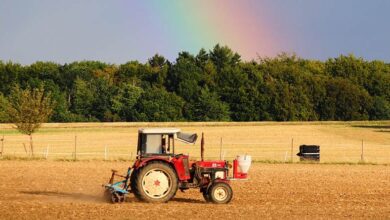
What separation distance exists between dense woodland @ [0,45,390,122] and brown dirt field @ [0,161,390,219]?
6340 centimetres

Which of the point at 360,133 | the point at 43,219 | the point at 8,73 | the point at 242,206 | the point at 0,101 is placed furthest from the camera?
the point at 8,73

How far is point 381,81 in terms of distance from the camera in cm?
10950

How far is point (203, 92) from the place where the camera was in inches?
3853

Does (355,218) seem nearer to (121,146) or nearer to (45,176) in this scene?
(45,176)

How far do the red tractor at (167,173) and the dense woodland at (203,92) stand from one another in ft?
238

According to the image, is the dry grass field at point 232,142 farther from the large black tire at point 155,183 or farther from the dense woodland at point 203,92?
the large black tire at point 155,183

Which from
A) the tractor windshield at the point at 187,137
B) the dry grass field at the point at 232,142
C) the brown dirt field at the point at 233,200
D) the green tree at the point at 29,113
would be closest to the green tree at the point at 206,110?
the dry grass field at the point at 232,142

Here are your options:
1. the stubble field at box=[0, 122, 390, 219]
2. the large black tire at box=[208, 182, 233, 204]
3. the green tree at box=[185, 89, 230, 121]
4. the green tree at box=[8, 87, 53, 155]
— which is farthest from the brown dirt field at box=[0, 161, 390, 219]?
the green tree at box=[185, 89, 230, 121]

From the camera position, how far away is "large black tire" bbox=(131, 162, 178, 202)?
59.3ft

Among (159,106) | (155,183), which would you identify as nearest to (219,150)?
(155,183)

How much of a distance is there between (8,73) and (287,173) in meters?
83.0

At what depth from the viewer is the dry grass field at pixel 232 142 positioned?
44438mm

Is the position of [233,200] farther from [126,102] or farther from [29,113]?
[126,102]

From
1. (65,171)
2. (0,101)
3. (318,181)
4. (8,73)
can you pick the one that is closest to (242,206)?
(318,181)
